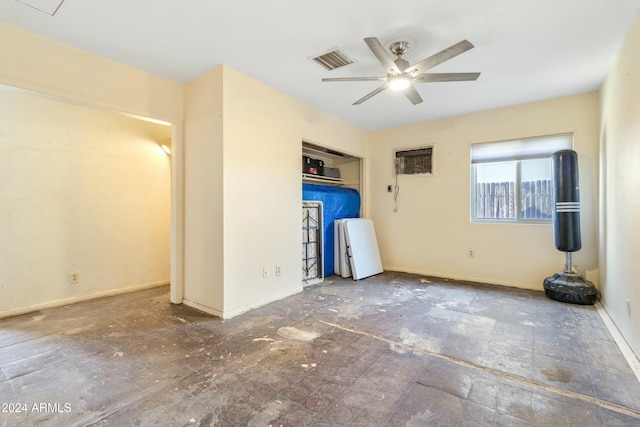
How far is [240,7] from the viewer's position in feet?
6.68

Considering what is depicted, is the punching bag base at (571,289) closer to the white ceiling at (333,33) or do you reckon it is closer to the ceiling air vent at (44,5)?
the white ceiling at (333,33)

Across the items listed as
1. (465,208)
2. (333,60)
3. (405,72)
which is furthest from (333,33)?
(465,208)

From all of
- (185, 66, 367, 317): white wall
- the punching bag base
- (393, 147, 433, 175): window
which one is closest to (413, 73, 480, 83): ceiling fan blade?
(185, 66, 367, 317): white wall

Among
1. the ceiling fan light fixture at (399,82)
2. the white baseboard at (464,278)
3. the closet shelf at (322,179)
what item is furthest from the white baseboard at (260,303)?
the ceiling fan light fixture at (399,82)

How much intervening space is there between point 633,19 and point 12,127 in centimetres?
578

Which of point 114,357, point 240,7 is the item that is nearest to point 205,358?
point 114,357

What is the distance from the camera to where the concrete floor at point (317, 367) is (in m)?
1.51

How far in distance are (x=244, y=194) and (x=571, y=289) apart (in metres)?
3.91

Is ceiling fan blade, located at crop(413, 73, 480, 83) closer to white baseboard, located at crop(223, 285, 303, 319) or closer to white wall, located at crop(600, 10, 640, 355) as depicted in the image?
white wall, located at crop(600, 10, 640, 355)

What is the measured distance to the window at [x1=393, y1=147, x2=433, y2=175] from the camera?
4762mm

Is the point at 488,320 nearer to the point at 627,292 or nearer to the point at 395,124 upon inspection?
the point at 627,292

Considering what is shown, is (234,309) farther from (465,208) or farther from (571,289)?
(571,289)

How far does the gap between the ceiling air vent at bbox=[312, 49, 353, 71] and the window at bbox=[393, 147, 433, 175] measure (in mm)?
2543

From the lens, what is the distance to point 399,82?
A: 99.3 inches
